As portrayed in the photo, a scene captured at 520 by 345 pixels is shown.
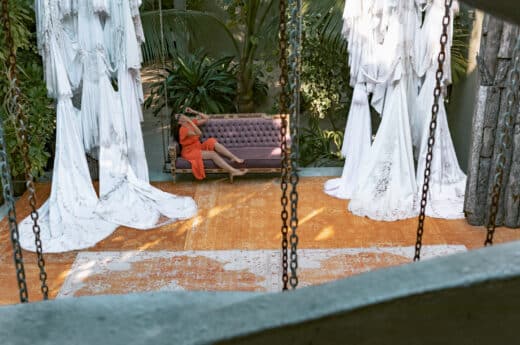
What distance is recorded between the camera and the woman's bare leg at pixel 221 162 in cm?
917

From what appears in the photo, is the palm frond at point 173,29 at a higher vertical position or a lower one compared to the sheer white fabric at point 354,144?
higher

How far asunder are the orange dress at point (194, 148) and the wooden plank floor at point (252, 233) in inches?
22.8

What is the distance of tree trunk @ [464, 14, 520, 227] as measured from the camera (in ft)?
23.0

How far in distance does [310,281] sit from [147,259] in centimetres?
182

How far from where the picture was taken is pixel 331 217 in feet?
26.3

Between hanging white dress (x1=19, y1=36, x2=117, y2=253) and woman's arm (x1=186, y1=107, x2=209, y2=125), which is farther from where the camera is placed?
woman's arm (x1=186, y1=107, x2=209, y2=125)

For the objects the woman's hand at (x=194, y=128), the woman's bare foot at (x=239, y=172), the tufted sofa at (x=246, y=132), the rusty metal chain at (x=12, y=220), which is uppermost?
the rusty metal chain at (x=12, y=220)

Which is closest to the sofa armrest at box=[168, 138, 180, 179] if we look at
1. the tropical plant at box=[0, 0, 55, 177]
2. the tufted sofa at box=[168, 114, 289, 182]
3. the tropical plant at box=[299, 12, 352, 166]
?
the tufted sofa at box=[168, 114, 289, 182]

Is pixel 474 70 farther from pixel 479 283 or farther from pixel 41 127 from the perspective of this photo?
pixel 479 283

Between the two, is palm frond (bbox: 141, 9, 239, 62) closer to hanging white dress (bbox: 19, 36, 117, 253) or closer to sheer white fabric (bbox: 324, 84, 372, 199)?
hanging white dress (bbox: 19, 36, 117, 253)

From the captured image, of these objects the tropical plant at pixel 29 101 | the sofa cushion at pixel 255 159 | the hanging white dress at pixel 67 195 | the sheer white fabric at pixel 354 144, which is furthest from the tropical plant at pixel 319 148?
the tropical plant at pixel 29 101

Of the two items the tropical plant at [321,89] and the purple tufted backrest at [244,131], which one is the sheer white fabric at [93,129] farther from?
the tropical plant at [321,89]

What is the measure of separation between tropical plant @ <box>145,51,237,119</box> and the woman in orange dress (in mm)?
1939

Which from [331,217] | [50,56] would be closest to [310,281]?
[331,217]
